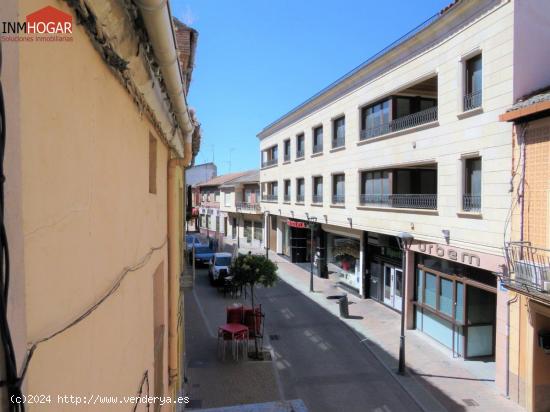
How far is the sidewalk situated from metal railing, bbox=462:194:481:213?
493 centimetres

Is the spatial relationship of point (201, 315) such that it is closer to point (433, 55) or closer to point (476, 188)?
point (476, 188)

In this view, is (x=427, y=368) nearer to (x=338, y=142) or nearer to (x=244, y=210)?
(x=338, y=142)

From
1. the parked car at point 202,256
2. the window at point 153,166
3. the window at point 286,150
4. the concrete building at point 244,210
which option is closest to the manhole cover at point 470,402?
the window at point 153,166

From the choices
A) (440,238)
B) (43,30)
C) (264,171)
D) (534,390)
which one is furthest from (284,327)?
(264,171)

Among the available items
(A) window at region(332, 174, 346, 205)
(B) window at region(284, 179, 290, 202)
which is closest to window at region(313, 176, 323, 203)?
(A) window at region(332, 174, 346, 205)

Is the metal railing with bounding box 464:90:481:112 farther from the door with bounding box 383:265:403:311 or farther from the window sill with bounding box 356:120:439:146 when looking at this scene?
the door with bounding box 383:265:403:311

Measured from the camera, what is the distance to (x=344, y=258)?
79.4 feet

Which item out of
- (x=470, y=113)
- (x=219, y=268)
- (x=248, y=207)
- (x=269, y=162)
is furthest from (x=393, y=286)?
(x=248, y=207)

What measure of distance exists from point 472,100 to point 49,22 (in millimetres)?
13388

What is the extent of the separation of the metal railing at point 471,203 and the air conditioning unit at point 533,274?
8.13 ft

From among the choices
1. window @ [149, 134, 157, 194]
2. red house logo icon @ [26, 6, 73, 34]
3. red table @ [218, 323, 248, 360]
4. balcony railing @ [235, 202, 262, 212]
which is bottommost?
red table @ [218, 323, 248, 360]

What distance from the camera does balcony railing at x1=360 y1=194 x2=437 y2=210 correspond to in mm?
15236

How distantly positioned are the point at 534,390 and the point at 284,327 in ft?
29.7

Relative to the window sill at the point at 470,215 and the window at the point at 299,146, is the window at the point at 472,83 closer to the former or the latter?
the window sill at the point at 470,215
